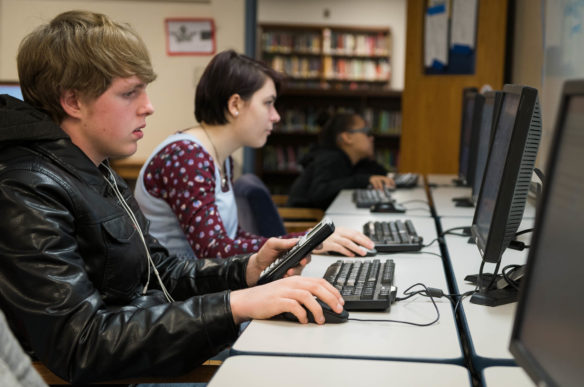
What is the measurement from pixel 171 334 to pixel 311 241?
343 mm

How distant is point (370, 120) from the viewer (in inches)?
274

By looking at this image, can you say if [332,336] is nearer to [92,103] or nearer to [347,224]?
[92,103]

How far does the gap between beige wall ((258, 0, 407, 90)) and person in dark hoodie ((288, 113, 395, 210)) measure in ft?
16.6

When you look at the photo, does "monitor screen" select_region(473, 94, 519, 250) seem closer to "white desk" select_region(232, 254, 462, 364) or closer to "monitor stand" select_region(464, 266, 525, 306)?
"monitor stand" select_region(464, 266, 525, 306)

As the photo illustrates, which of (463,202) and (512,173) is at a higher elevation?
(512,173)

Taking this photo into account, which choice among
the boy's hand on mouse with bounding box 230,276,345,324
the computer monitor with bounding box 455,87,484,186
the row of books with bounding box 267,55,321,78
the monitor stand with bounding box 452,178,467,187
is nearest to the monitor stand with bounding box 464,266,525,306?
the boy's hand on mouse with bounding box 230,276,345,324

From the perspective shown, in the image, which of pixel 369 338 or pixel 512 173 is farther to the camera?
pixel 512 173

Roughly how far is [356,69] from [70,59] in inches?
316

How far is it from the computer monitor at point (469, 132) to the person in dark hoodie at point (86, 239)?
Result: 158 centimetres

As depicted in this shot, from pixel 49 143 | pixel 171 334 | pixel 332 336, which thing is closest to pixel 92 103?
pixel 49 143

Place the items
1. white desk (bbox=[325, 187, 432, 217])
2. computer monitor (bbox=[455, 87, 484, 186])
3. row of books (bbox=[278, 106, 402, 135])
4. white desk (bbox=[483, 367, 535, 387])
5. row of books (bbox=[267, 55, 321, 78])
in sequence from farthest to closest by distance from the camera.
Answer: row of books (bbox=[267, 55, 321, 78]), row of books (bbox=[278, 106, 402, 135]), white desk (bbox=[325, 187, 432, 217]), computer monitor (bbox=[455, 87, 484, 186]), white desk (bbox=[483, 367, 535, 387])

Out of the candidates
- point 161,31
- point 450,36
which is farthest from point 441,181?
point 161,31

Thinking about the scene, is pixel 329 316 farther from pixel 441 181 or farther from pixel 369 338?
pixel 441 181

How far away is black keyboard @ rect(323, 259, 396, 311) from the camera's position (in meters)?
1.26
